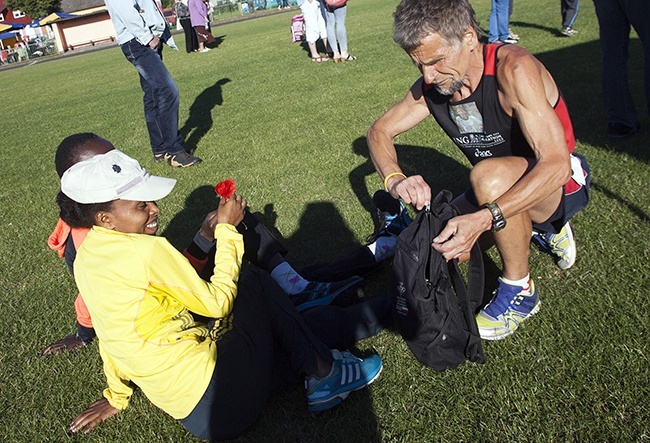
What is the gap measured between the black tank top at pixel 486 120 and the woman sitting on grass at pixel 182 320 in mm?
1483

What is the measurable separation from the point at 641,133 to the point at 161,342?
456 centimetres

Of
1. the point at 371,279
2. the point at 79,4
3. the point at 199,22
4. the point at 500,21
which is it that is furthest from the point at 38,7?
the point at 371,279

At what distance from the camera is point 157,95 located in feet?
20.0

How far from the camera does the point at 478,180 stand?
2738 mm

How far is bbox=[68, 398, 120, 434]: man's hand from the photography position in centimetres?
265

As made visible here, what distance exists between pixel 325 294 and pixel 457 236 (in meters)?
1.13

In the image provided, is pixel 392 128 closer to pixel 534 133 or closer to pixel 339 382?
pixel 534 133

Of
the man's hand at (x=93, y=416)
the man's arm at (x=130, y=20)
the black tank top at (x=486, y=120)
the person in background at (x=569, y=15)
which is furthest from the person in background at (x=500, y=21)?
the man's hand at (x=93, y=416)

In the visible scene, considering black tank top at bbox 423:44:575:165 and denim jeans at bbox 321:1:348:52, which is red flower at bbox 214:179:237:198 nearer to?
black tank top at bbox 423:44:575:165

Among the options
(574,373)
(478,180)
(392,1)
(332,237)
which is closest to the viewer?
(574,373)

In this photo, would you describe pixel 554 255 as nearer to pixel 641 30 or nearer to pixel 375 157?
pixel 375 157

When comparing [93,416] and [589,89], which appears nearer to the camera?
[93,416]

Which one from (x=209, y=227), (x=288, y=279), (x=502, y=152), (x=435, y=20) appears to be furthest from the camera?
(x=288, y=279)

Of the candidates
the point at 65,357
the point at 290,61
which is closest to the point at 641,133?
the point at 65,357
